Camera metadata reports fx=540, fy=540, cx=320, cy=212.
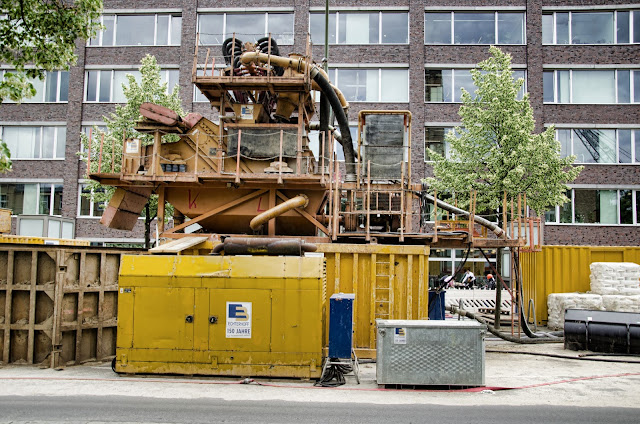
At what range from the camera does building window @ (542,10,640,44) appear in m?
31.9

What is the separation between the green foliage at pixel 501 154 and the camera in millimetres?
20953

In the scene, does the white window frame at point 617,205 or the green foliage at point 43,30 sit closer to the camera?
the green foliage at point 43,30

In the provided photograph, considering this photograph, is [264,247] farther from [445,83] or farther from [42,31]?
[445,83]

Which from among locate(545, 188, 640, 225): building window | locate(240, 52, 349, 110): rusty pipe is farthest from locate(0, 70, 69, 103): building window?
locate(545, 188, 640, 225): building window

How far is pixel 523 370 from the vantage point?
11.3 m

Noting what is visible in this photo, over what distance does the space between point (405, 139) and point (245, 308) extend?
249 inches

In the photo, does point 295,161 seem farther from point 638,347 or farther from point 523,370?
point 638,347

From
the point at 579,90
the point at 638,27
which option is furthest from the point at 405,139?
the point at 638,27

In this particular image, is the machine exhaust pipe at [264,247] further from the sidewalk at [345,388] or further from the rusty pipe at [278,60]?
the rusty pipe at [278,60]

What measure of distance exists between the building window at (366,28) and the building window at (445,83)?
288 centimetres

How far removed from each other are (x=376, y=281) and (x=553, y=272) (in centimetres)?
913

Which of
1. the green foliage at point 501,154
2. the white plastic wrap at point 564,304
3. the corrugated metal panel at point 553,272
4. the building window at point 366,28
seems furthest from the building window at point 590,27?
the white plastic wrap at point 564,304

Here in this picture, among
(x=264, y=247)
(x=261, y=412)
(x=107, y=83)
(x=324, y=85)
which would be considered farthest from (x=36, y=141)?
(x=261, y=412)

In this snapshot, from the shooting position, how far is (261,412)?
776 centimetres
